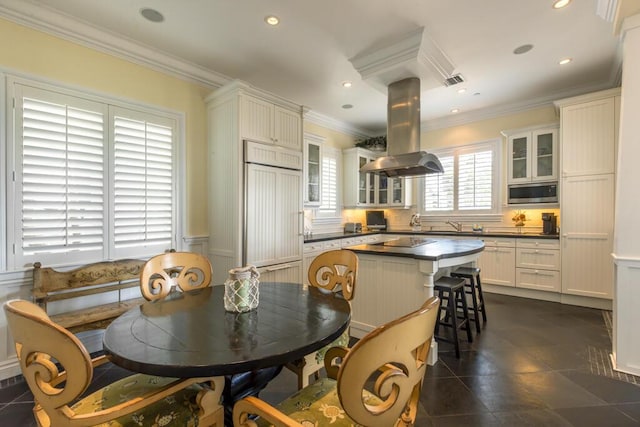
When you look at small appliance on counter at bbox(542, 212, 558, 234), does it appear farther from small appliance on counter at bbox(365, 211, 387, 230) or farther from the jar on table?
the jar on table

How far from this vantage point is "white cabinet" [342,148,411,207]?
19.2 feet

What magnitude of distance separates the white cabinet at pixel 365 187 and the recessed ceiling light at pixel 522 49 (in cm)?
282

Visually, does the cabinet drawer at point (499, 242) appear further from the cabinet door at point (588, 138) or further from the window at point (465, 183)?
the cabinet door at point (588, 138)

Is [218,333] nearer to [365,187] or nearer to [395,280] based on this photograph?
[395,280]

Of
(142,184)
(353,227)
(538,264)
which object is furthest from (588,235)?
(142,184)

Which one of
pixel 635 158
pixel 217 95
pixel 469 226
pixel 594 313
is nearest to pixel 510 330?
pixel 594 313

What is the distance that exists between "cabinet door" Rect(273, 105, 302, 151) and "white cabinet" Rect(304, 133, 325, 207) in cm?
107

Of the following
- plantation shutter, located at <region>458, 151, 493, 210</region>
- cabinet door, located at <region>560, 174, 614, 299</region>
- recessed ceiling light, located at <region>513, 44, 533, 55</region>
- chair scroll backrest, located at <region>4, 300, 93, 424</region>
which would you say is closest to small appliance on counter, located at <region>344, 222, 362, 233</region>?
plantation shutter, located at <region>458, 151, 493, 210</region>

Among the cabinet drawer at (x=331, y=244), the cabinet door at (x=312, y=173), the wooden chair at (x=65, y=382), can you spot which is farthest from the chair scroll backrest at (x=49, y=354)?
the cabinet door at (x=312, y=173)

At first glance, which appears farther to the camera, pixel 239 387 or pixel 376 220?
pixel 376 220

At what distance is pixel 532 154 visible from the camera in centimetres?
460

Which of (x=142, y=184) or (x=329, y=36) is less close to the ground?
(x=329, y=36)

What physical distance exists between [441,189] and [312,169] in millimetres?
2544

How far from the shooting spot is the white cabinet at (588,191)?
374 cm
